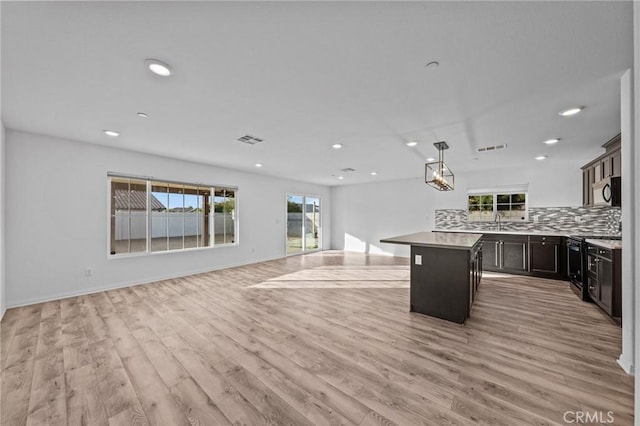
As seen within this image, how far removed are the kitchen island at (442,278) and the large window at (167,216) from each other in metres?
4.41

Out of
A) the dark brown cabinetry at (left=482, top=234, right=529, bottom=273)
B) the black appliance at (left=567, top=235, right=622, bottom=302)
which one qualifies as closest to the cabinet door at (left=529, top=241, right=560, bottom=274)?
the dark brown cabinetry at (left=482, top=234, right=529, bottom=273)

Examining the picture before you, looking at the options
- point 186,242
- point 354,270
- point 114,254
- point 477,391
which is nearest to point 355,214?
point 354,270

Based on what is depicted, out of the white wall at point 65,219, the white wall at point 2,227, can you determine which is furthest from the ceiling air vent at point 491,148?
the white wall at point 2,227

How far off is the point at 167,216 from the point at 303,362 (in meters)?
4.38

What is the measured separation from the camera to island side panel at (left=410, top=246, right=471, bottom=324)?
118 inches

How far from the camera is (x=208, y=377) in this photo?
202 centimetres

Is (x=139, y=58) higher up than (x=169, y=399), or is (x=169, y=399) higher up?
(x=139, y=58)

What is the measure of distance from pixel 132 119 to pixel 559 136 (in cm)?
587

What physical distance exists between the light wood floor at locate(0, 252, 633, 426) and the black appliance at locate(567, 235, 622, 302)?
382 millimetres

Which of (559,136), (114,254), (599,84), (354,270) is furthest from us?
(354,270)

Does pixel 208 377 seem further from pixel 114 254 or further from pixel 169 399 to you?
pixel 114 254

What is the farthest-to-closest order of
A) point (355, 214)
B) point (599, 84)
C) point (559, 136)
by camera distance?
point (355, 214)
point (559, 136)
point (599, 84)

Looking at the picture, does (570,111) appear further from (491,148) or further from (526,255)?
(526,255)

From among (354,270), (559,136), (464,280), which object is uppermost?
(559,136)
